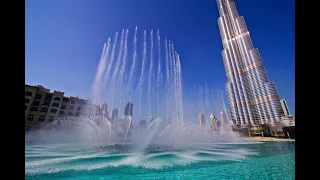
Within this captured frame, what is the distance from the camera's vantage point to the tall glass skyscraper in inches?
2328

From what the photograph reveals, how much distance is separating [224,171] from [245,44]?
6867 centimetres

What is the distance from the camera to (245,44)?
6612 centimetres

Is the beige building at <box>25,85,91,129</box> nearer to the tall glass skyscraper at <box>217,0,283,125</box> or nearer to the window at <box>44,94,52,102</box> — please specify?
the window at <box>44,94,52,102</box>

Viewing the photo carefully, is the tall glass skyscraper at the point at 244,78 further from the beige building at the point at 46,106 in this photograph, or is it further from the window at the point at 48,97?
the window at the point at 48,97

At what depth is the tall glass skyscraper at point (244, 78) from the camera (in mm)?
59125

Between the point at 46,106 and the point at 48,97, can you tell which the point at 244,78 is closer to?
the point at 48,97

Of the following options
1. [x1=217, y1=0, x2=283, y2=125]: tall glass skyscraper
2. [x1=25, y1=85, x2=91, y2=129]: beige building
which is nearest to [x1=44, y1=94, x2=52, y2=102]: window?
[x1=25, y1=85, x2=91, y2=129]: beige building

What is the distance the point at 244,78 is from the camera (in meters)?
66.1

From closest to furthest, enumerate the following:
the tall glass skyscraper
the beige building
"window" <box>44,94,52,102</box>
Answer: the beige building < "window" <box>44,94,52,102</box> < the tall glass skyscraper

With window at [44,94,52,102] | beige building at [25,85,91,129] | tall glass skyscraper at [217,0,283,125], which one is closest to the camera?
beige building at [25,85,91,129]
